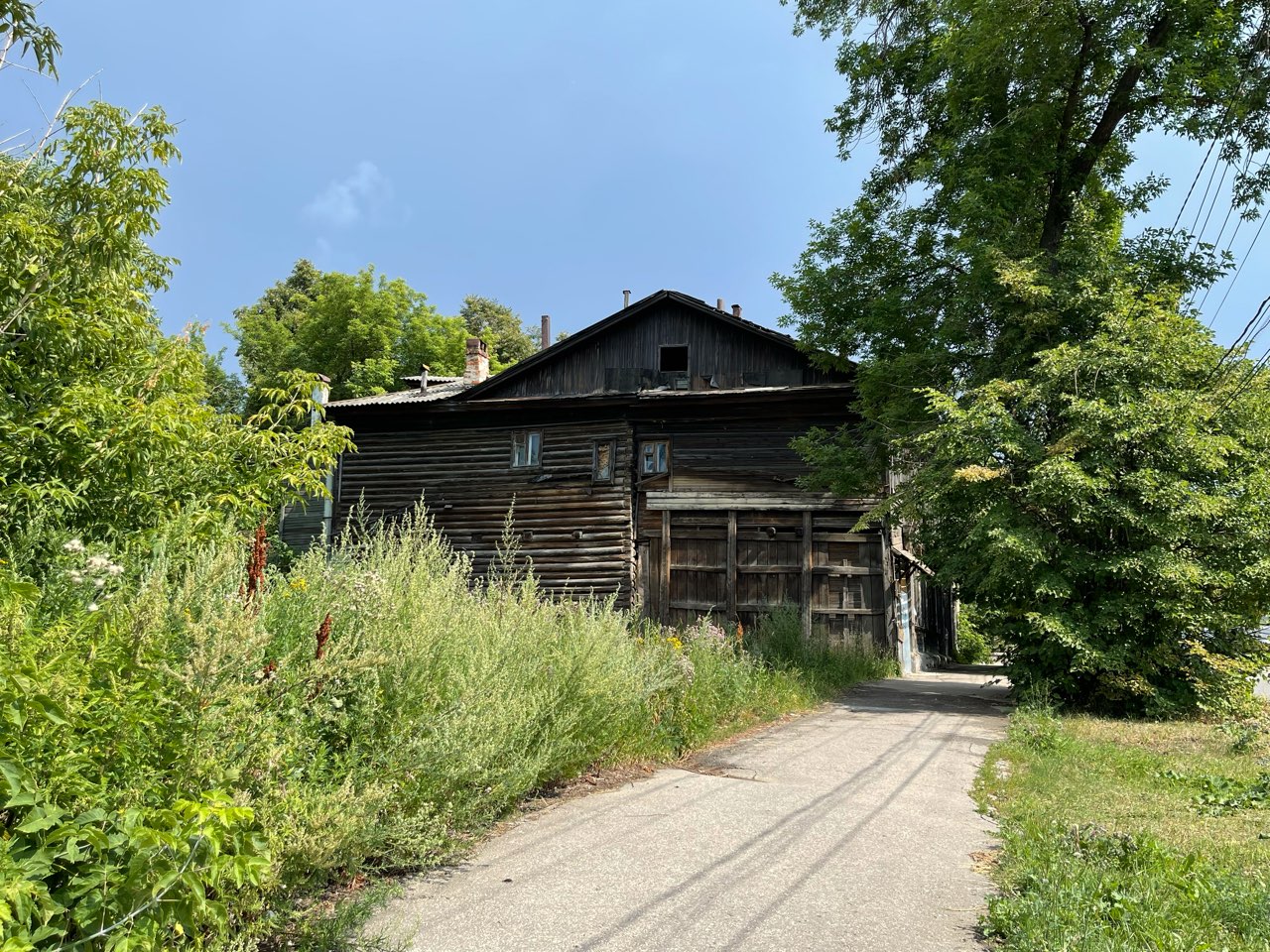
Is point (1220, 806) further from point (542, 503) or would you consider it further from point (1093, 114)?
point (542, 503)

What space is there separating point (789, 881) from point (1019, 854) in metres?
1.38

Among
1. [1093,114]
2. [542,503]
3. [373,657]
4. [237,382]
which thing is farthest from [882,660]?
[237,382]

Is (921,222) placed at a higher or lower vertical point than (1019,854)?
higher

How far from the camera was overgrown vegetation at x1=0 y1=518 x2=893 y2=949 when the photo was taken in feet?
8.33

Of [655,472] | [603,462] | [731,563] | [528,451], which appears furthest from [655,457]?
[528,451]

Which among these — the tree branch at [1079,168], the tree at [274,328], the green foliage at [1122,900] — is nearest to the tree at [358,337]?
the tree at [274,328]

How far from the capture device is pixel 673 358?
2227 centimetres

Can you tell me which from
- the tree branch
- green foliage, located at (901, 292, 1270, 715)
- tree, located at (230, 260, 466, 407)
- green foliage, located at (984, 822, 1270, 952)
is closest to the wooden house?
the tree branch

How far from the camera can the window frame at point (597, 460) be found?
21062mm

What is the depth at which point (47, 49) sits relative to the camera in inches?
221

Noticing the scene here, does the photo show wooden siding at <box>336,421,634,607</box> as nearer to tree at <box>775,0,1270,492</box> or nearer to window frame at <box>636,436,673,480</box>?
window frame at <box>636,436,673,480</box>

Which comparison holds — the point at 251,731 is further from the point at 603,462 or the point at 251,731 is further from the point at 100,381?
the point at 603,462

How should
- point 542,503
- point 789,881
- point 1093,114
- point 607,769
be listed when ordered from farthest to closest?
point 542,503 < point 1093,114 < point 607,769 < point 789,881

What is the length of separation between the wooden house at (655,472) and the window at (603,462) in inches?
1.2
